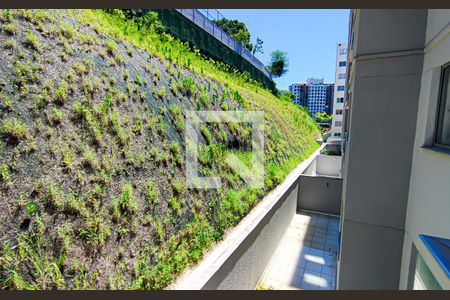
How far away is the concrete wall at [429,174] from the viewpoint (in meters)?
2.05

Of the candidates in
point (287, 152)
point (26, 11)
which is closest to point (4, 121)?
point (26, 11)

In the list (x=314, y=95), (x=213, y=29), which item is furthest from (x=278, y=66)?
(x=314, y=95)

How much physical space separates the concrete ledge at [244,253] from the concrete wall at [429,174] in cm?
229

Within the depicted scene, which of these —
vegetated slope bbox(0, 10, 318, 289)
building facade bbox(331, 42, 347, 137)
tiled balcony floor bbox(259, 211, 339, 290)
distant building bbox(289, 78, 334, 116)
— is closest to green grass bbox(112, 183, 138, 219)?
vegetated slope bbox(0, 10, 318, 289)

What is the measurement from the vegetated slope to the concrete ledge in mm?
189

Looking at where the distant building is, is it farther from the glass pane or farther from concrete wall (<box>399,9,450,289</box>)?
the glass pane

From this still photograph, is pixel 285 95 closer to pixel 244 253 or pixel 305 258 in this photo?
pixel 305 258

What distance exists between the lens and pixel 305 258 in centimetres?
584

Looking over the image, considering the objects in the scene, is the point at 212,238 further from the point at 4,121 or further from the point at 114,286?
the point at 4,121

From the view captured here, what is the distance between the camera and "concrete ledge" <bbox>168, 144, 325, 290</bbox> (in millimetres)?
2941

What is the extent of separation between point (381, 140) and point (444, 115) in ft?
2.70

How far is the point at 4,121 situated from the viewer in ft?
7.82

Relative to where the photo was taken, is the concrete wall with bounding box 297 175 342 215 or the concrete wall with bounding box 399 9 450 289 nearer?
the concrete wall with bounding box 399 9 450 289

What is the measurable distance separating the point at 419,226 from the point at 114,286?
3.53 m
